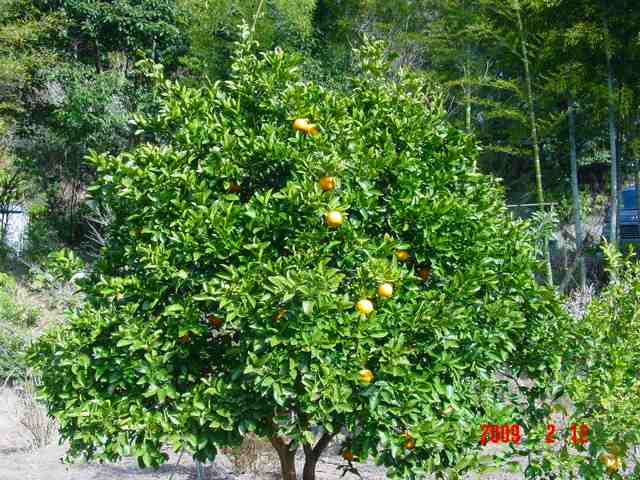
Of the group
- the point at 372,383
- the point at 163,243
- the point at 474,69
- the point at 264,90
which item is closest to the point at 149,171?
the point at 163,243

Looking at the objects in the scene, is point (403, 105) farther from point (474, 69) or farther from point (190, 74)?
point (190, 74)

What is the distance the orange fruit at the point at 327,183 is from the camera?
6.60ft

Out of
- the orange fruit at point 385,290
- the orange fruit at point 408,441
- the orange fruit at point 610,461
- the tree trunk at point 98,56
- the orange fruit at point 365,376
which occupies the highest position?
the tree trunk at point 98,56

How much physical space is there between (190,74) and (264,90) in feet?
29.4

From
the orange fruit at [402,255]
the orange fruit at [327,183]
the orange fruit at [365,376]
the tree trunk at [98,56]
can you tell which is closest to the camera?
the orange fruit at [365,376]

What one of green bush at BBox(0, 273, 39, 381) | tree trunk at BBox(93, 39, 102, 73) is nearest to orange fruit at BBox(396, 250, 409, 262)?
green bush at BBox(0, 273, 39, 381)

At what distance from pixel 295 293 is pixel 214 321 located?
0.49 m

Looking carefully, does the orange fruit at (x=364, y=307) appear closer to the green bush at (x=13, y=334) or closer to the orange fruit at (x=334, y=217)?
the orange fruit at (x=334, y=217)

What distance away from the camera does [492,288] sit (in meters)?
2.19

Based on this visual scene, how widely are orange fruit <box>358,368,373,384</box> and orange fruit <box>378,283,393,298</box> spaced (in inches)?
8.8
